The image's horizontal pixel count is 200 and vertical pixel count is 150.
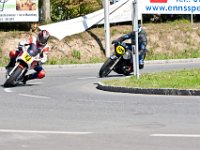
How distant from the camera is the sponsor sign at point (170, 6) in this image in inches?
1442

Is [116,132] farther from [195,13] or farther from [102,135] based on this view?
[195,13]

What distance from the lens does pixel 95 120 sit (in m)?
12.3

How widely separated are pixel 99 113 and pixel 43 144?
12.0 feet

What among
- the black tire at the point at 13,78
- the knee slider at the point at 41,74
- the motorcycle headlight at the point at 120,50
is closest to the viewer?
the black tire at the point at 13,78

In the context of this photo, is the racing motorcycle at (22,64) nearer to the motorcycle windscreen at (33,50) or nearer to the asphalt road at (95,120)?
the motorcycle windscreen at (33,50)

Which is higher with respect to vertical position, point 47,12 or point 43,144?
point 47,12

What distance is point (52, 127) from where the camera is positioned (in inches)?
448

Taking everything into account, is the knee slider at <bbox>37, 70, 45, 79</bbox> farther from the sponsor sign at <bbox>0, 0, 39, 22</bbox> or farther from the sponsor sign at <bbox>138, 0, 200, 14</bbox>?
the sponsor sign at <bbox>138, 0, 200, 14</bbox>

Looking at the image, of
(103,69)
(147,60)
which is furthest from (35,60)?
(147,60)

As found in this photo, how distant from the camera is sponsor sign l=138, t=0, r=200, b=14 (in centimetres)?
3662

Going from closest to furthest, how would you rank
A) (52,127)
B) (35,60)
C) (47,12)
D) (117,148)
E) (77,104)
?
(117,148), (52,127), (77,104), (35,60), (47,12)

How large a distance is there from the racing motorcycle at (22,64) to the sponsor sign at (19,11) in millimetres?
13910

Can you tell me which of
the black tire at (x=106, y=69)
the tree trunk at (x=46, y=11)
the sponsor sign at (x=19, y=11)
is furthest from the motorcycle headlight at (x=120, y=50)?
the tree trunk at (x=46, y=11)

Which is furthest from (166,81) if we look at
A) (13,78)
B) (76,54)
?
(76,54)
